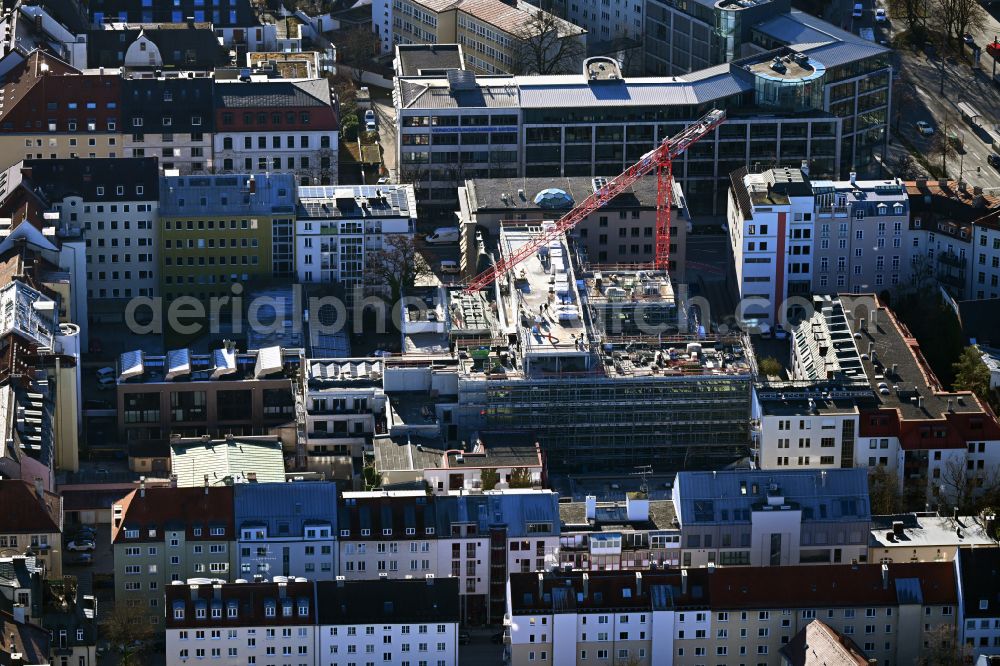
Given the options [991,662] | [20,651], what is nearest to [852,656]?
[991,662]

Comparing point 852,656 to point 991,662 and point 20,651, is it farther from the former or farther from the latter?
point 20,651
